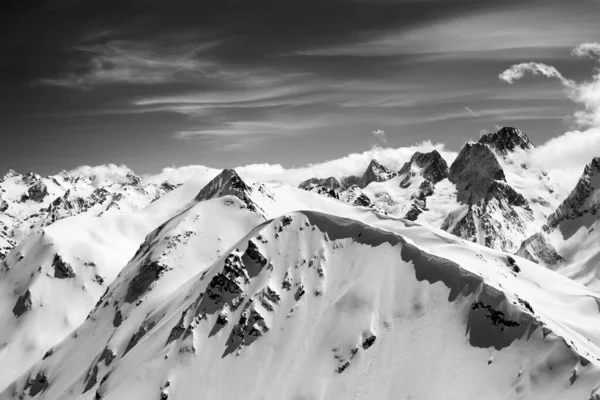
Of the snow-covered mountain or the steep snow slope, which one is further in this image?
the steep snow slope

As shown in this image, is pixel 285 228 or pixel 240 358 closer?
pixel 240 358

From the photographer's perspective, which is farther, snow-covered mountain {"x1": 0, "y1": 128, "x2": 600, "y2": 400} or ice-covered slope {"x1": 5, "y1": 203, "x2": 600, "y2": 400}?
ice-covered slope {"x1": 5, "y1": 203, "x2": 600, "y2": 400}

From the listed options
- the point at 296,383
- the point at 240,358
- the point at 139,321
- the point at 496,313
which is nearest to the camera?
the point at 496,313

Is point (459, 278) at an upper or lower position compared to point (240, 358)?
upper

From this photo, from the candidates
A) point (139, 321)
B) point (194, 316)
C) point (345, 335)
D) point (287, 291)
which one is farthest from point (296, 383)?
point (139, 321)

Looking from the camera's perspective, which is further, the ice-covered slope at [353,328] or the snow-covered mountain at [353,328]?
the ice-covered slope at [353,328]

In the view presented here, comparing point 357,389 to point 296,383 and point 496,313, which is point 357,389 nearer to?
point 296,383

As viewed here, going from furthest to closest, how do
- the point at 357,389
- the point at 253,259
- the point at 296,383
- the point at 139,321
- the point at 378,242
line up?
the point at 139,321
the point at 253,259
the point at 378,242
the point at 296,383
the point at 357,389

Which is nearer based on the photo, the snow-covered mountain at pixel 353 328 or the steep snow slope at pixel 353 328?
the snow-covered mountain at pixel 353 328
